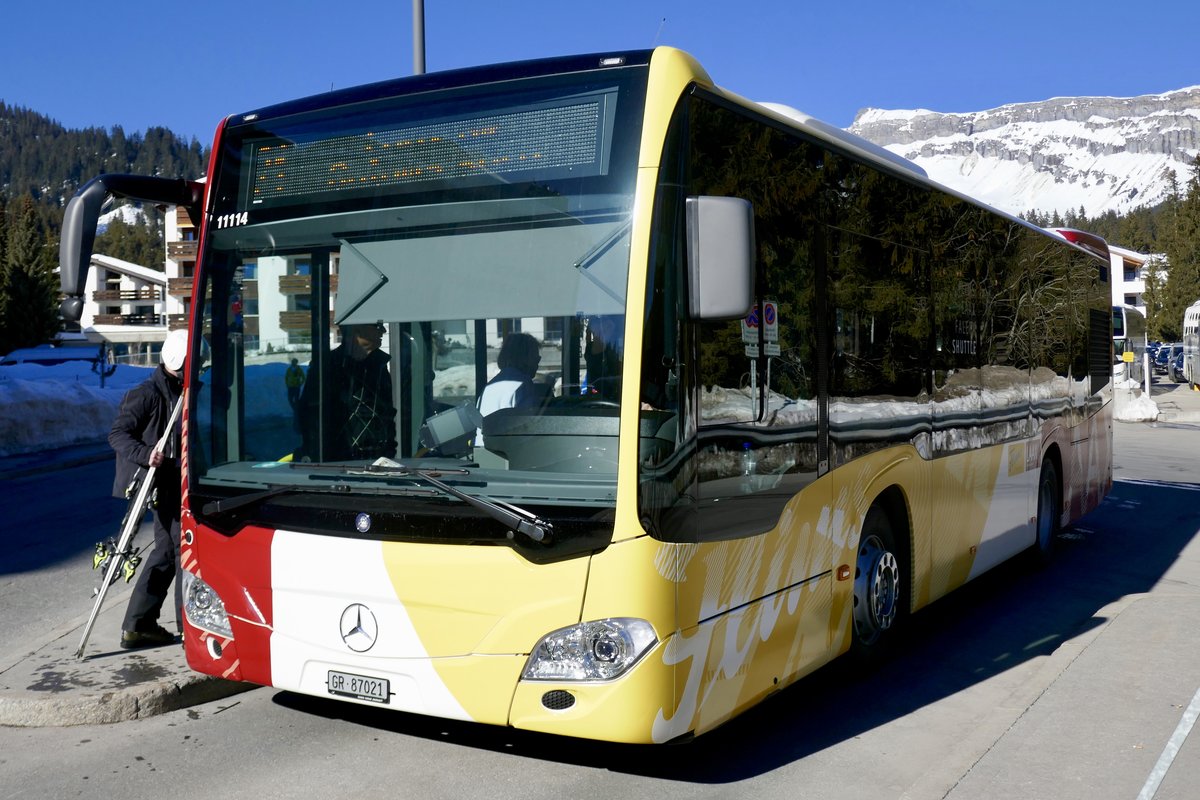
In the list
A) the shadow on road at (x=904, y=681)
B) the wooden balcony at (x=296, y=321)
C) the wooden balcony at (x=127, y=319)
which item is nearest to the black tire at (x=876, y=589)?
the shadow on road at (x=904, y=681)

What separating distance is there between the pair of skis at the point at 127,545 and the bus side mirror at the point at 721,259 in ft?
11.2

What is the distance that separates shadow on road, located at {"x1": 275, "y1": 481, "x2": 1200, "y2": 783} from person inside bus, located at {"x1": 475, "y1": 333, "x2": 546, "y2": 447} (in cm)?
164

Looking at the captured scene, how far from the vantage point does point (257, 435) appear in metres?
5.35

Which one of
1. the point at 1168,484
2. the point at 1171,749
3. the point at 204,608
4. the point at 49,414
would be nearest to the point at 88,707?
the point at 204,608

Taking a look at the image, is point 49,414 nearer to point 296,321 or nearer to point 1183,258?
point 296,321

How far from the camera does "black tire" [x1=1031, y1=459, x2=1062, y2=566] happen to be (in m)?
10.3

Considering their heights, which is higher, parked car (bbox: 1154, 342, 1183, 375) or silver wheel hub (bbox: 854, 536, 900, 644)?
parked car (bbox: 1154, 342, 1183, 375)

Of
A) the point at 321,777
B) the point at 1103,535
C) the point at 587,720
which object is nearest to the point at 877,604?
the point at 587,720

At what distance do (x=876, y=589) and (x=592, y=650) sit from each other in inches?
106

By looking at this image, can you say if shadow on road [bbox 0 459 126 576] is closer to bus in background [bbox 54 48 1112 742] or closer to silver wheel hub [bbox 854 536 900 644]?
bus in background [bbox 54 48 1112 742]

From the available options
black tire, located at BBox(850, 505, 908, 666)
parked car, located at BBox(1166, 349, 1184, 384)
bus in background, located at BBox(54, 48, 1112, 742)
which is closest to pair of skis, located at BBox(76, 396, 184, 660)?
bus in background, located at BBox(54, 48, 1112, 742)

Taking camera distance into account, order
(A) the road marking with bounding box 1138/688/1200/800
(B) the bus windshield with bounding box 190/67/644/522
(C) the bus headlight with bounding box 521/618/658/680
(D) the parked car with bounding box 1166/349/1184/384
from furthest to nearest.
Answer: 1. (D) the parked car with bounding box 1166/349/1184/384
2. (A) the road marking with bounding box 1138/688/1200/800
3. (B) the bus windshield with bounding box 190/67/644/522
4. (C) the bus headlight with bounding box 521/618/658/680

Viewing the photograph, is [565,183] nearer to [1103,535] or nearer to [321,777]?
[321,777]

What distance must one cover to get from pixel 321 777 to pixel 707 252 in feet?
8.91
